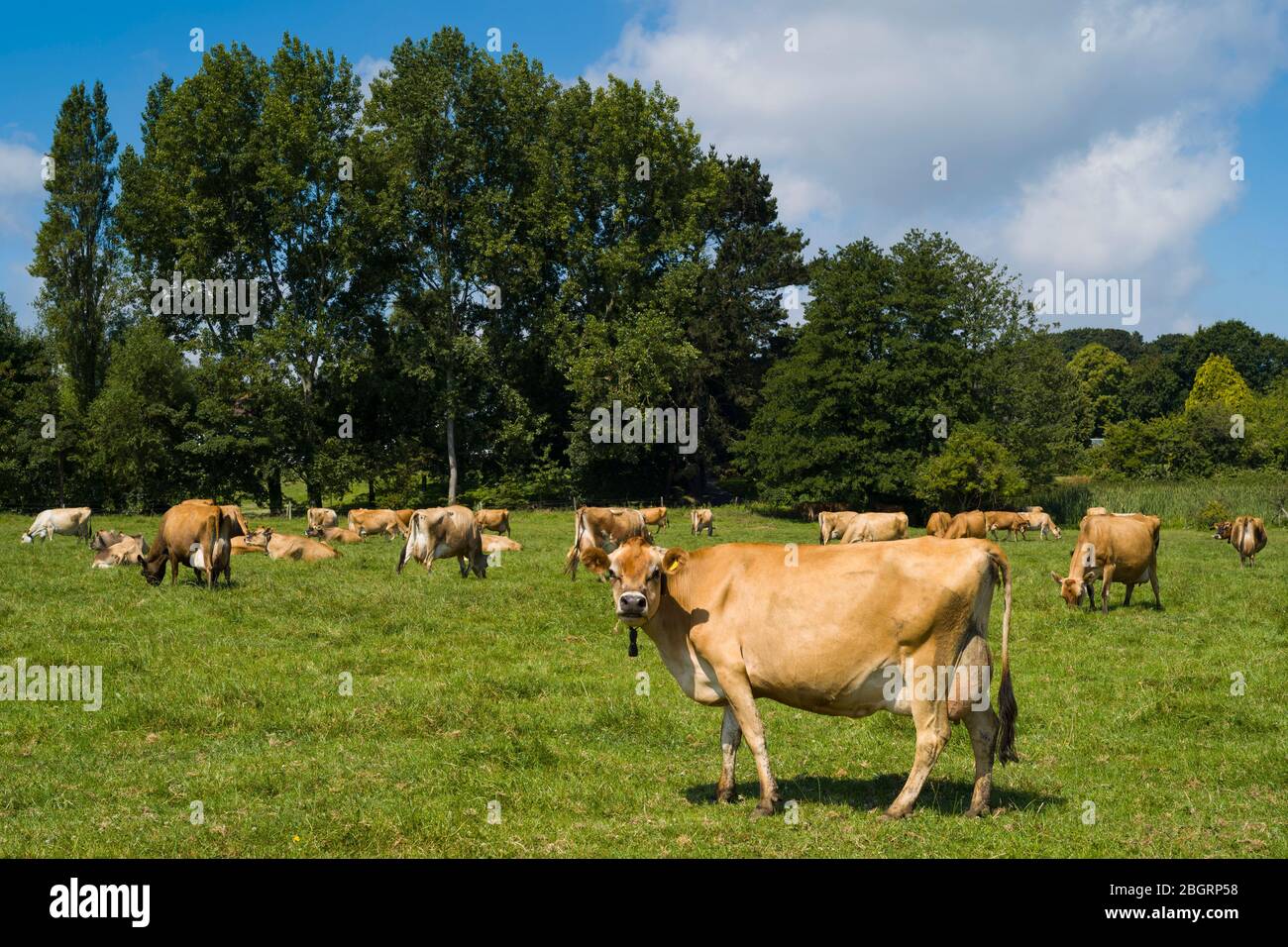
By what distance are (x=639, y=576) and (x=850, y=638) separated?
5.75 feet

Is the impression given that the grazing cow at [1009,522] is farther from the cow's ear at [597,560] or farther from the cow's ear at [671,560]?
the cow's ear at [671,560]

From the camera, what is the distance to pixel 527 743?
10.0m

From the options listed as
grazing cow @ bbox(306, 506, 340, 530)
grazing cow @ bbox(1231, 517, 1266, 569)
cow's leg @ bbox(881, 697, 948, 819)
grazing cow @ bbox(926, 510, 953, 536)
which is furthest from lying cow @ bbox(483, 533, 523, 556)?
cow's leg @ bbox(881, 697, 948, 819)

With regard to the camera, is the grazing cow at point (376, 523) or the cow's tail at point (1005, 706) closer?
the cow's tail at point (1005, 706)

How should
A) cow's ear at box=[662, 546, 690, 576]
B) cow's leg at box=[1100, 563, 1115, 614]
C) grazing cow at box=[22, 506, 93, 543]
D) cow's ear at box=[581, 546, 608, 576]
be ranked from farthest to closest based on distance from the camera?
grazing cow at box=[22, 506, 93, 543] → cow's leg at box=[1100, 563, 1115, 614] → cow's ear at box=[581, 546, 608, 576] → cow's ear at box=[662, 546, 690, 576]

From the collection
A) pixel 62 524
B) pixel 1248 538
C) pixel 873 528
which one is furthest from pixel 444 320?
pixel 1248 538

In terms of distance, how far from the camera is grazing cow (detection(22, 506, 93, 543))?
33719 millimetres

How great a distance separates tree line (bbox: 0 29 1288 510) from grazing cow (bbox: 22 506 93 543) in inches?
524

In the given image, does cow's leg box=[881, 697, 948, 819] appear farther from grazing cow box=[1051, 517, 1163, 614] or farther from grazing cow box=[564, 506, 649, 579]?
grazing cow box=[564, 506, 649, 579]

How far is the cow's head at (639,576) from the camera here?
27.1 feet

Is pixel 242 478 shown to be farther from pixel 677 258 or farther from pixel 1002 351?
pixel 1002 351

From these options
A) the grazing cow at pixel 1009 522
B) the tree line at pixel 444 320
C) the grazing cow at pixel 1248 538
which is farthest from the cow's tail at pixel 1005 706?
the tree line at pixel 444 320

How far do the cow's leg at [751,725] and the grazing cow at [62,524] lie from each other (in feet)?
103

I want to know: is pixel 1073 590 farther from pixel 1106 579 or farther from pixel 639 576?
pixel 639 576
